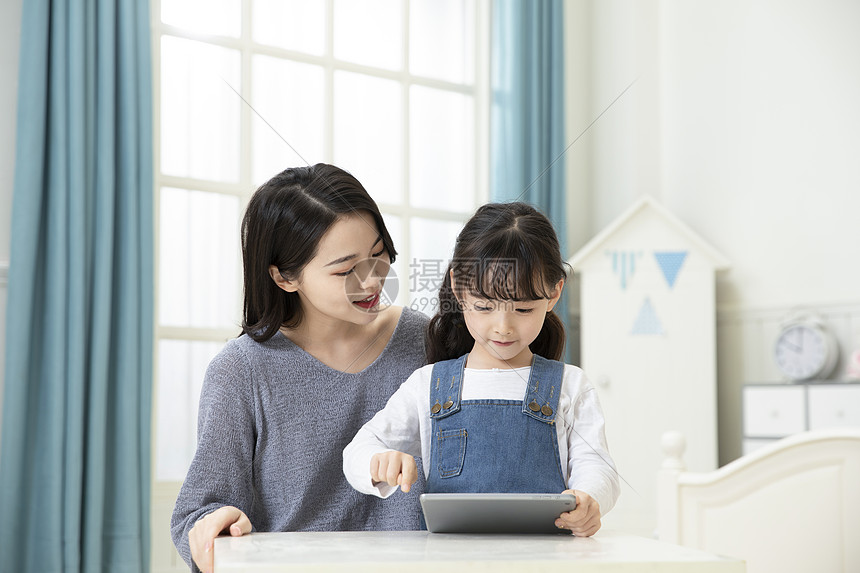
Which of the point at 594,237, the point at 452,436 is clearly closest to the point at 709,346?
the point at 594,237

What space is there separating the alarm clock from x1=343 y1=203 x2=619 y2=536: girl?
1.90m

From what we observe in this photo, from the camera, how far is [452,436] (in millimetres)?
1017

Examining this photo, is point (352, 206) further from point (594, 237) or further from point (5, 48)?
point (594, 237)

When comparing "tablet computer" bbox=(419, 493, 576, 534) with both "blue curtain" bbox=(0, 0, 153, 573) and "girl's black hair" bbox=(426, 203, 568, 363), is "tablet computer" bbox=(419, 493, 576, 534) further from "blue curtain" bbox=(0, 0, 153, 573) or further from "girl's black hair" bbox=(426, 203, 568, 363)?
"blue curtain" bbox=(0, 0, 153, 573)

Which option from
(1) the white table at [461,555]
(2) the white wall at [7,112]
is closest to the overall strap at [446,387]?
(1) the white table at [461,555]

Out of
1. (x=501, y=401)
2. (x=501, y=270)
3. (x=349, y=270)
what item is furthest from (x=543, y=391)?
(x=349, y=270)

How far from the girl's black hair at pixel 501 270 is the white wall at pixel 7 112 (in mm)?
1554

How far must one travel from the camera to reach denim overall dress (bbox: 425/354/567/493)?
99 cm

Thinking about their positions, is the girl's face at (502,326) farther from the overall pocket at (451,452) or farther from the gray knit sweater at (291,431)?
the gray knit sweater at (291,431)

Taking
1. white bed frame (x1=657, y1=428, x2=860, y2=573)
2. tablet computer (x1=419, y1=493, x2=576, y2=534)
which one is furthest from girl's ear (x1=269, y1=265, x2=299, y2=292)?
white bed frame (x1=657, y1=428, x2=860, y2=573)

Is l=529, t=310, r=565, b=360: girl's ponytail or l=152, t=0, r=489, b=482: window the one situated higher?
l=152, t=0, r=489, b=482: window

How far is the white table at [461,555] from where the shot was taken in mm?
636

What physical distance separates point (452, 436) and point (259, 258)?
1.27 feet

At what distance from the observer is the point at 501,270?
104 cm
